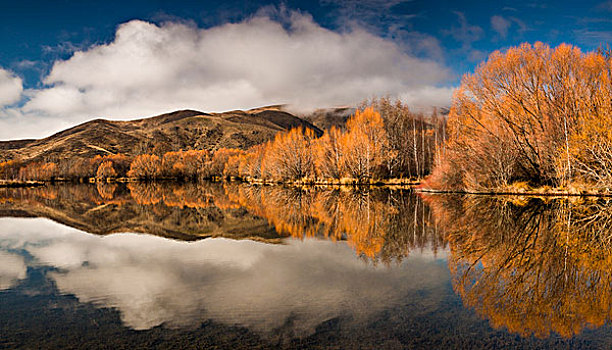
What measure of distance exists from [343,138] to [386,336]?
161 feet

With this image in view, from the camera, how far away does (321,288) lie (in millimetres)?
7445

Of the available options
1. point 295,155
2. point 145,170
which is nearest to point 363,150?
point 295,155

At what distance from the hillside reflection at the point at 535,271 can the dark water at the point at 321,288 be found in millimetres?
36

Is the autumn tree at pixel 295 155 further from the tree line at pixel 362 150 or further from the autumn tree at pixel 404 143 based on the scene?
the autumn tree at pixel 404 143

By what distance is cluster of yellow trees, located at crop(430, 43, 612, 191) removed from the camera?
25078 mm

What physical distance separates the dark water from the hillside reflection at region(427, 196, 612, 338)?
4 centimetres

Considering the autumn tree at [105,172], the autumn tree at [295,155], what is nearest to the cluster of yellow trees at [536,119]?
the autumn tree at [295,155]

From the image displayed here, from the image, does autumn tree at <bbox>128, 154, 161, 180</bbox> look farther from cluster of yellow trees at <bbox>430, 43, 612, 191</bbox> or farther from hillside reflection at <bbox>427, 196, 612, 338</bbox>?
hillside reflection at <bbox>427, 196, 612, 338</bbox>

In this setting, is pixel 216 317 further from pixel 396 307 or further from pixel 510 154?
pixel 510 154

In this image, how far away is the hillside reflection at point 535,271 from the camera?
5543 millimetres

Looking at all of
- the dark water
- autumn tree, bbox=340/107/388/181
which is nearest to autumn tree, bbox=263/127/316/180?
autumn tree, bbox=340/107/388/181

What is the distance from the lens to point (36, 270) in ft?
31.7

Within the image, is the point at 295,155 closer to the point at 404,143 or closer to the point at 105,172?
the point at 404,143

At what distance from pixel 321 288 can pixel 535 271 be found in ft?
14.8
